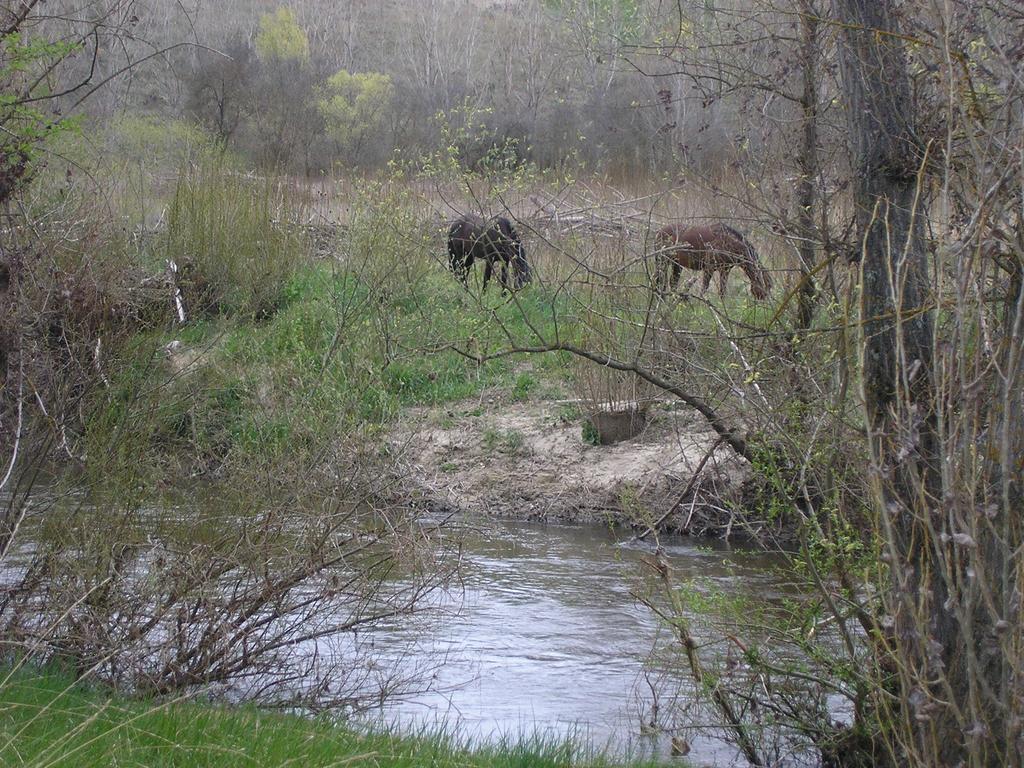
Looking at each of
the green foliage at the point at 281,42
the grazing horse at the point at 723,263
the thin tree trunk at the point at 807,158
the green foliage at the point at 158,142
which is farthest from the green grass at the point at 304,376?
the green foliage at the point at 281,42

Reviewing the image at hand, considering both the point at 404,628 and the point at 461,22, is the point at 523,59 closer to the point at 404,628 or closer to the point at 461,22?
the point at 461,22

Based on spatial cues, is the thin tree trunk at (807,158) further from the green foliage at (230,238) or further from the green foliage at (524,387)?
the green foliage at (230,238)

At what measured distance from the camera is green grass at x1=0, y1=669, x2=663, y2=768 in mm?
4117

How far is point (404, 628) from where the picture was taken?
321 inches

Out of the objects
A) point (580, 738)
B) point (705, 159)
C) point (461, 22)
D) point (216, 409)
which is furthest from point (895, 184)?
point (461, 22)

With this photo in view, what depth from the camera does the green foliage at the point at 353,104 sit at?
29016 millimetres

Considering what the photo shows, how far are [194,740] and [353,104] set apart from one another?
30613mm

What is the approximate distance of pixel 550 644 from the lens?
8.39 metres

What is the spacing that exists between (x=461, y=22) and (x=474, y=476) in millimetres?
46518

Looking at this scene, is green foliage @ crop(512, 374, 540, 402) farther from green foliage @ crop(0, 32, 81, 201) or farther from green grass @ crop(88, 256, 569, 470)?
green foliage @ crop(0, 32, 81, 201)

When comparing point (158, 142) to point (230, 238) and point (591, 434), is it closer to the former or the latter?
point (230, 238)

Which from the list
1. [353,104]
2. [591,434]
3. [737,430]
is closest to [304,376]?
[737,430]

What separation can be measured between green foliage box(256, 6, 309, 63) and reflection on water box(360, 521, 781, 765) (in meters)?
27.5

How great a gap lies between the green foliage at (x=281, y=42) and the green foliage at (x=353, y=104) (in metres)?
1.72
